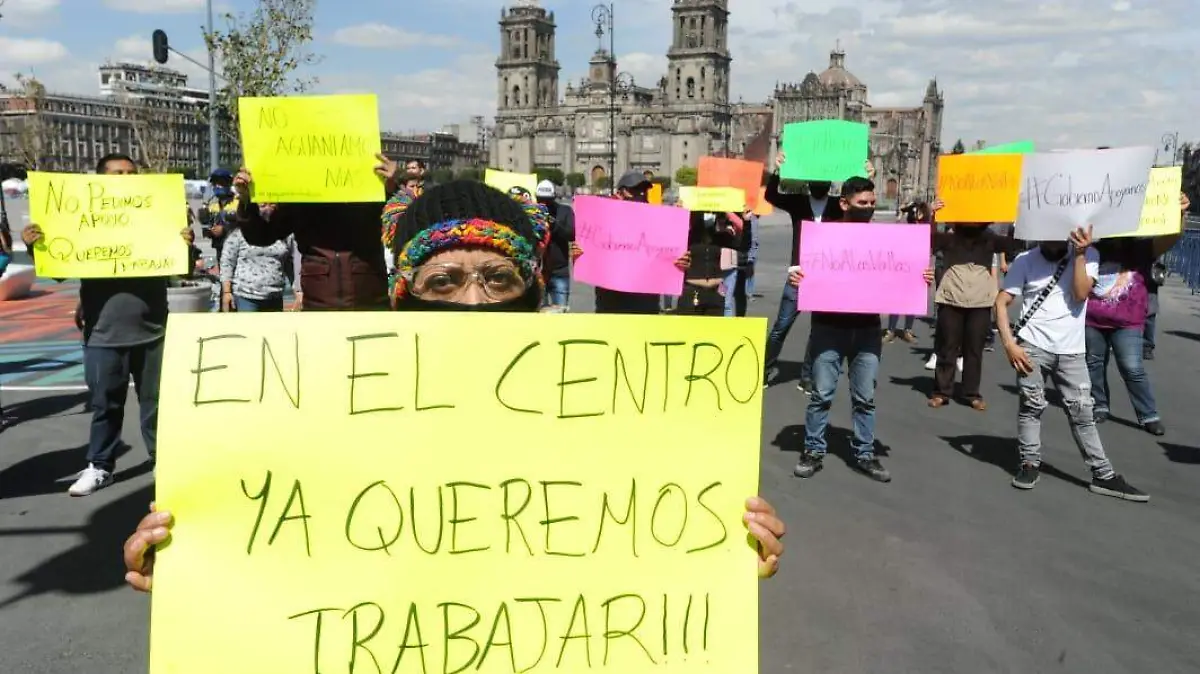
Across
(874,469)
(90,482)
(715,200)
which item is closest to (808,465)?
(874,469)

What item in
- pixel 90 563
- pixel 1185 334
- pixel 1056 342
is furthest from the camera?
pixel 1185 334

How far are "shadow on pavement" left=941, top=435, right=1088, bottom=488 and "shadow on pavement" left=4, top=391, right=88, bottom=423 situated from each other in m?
7.22

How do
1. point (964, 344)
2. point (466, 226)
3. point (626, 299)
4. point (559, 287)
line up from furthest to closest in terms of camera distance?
point (559, 287), point (964, 344), point (626, 299), point (466, 226)

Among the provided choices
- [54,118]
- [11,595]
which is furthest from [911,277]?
[54,118]

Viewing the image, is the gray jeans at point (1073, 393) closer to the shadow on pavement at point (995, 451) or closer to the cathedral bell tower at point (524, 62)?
the shadow on pavement at point (995, 451)

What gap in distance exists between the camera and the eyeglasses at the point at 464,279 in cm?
231

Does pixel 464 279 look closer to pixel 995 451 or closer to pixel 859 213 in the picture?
pixel 859 213

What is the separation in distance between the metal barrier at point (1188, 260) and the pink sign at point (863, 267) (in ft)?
46.7

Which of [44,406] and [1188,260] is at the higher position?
[1188,260]

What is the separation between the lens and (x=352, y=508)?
176 cm

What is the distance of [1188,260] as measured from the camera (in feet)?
65.1

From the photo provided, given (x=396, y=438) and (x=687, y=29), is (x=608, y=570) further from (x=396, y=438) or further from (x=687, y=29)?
(x=687, y=29)

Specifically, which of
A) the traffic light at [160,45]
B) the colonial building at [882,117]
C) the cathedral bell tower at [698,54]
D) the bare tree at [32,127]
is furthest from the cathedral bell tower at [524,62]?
the traffic light at [160,45]

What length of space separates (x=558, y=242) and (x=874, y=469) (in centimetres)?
496
